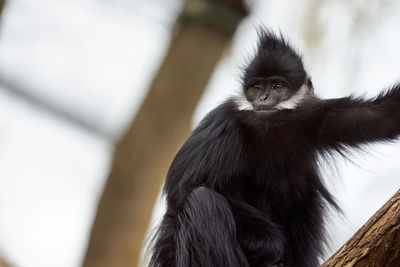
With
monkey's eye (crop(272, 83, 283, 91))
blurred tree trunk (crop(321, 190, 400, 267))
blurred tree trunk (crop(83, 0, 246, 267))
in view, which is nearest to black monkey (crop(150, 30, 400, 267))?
monkey's eye (crop(272, 83, 283, 91))

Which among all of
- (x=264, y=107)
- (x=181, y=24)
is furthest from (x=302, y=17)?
(x=264, y=107)

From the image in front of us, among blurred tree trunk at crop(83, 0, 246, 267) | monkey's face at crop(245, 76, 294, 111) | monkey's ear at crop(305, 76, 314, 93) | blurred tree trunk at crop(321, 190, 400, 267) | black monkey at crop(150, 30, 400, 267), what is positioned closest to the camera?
blurred tree trunk at crop(321, 190, 400, 267)

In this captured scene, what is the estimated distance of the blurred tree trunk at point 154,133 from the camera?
8.14m

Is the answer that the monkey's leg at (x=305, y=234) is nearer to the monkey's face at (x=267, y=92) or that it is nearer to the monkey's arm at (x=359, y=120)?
the monkey's arm at (x=359, y=120)

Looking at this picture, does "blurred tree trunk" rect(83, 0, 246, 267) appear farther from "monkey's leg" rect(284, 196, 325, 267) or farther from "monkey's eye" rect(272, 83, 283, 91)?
"monkey's leg" rect(284, 196, 325, 267)

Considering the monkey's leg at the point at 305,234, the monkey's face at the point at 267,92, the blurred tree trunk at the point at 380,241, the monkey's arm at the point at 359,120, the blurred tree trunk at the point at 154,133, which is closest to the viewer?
the blurred tree trunk at the point at 380,241

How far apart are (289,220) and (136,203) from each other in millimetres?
2796

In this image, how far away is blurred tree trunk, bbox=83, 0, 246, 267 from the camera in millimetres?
8141

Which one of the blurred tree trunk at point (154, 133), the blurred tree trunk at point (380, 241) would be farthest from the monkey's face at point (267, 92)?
the blurred tree trunk at point (154, 133)

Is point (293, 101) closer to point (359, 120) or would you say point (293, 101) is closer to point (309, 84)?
point (309, 84)

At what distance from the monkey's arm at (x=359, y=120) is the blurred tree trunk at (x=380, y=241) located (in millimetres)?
1345

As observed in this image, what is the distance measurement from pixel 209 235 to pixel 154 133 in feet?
9.92

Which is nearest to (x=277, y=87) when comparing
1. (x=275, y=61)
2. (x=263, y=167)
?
(x=275, y=61)

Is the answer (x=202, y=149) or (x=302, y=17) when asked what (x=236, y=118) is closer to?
(x=202, y=149)
